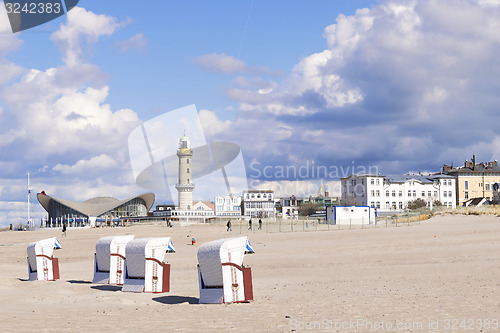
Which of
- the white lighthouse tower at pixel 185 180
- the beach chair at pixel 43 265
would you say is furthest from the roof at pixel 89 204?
the beach chair at pixel 43 265

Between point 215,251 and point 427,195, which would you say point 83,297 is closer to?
point 215,251

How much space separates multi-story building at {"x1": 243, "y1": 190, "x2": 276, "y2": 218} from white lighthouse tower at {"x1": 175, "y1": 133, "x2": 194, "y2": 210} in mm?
20388

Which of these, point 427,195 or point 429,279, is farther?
point 427,195

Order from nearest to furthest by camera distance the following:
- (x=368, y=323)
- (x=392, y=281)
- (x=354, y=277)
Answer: (x=368, y=323) → (x=392, y=281) → (x=354, y=277)

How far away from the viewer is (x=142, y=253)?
17.9 metres

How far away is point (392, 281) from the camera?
59.2 ft

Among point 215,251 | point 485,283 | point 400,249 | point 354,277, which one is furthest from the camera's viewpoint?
point 400,249

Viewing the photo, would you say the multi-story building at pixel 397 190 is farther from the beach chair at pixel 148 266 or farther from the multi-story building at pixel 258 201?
the beach chair at pixel 148 266

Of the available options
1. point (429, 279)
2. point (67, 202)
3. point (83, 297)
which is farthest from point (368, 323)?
point (67, 202)

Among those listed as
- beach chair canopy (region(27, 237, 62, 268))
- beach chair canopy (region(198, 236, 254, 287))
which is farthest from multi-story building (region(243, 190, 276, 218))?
beach chair canopy (region(198, 236, 254, 287))

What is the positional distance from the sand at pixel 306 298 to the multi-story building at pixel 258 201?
378ft

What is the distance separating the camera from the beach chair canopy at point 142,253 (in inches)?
700

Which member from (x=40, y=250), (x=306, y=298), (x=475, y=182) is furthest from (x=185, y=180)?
(x=306, y=298)

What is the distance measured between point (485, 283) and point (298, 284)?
19.1 ft
